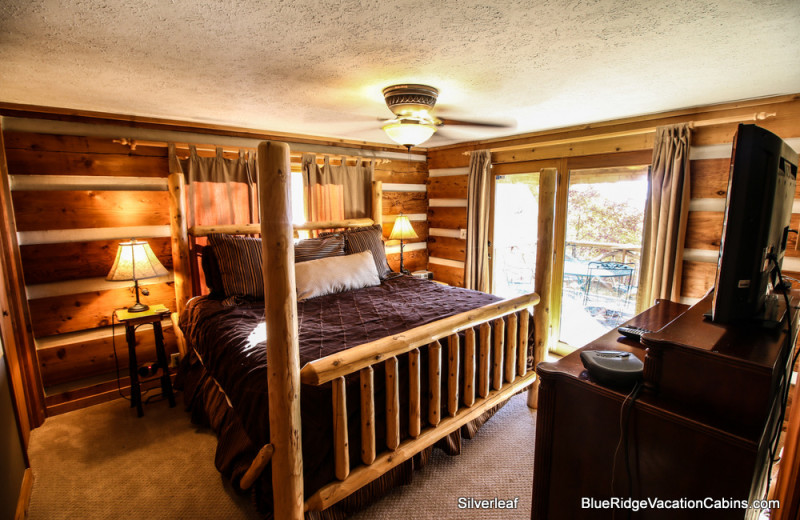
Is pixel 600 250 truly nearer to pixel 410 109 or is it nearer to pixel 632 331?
pixel 632 331

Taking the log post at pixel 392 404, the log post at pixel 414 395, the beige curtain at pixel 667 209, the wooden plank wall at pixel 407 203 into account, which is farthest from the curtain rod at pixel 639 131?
the log post at pixel 392 404

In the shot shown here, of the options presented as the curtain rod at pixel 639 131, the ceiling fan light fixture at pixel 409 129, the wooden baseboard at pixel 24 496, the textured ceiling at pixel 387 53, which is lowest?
the wooden baseboard at pixel 24 496

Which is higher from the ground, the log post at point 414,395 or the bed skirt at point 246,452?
the log post at point 414,395

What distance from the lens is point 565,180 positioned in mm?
3414

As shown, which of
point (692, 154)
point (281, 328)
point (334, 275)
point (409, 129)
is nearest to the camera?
point (281, 328)

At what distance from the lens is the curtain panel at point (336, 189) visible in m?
3.63

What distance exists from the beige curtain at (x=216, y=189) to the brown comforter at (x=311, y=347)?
0.71 meters

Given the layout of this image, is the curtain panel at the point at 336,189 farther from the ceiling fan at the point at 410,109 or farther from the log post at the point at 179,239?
the ceiling fan at the point at 410,109

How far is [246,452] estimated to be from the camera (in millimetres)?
1825

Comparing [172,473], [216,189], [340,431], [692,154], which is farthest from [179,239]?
[692,154]

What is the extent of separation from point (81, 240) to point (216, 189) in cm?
100

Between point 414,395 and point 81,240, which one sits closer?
point 414,395

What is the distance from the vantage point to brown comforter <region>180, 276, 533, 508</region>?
154 centimetres

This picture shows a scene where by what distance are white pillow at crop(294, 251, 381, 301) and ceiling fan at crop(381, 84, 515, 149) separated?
1222 millimetres
